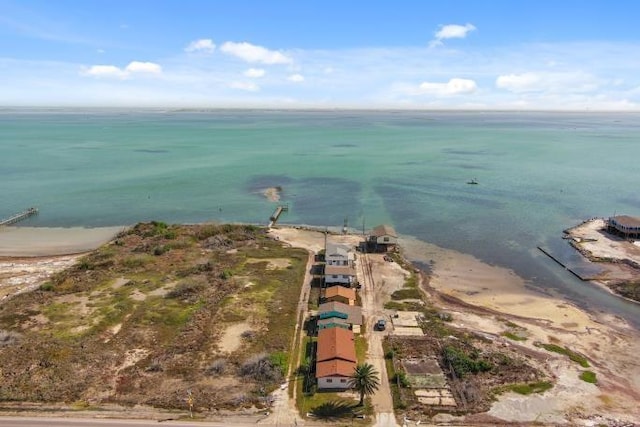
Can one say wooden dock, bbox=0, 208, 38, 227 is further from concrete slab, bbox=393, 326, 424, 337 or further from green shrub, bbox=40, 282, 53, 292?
concrete slab, bbox=393, 326, 424, 337

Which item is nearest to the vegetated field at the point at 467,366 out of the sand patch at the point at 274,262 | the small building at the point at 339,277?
the small building at the point at 339,277

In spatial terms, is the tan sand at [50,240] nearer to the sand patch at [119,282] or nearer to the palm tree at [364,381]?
the sand patch at [119,282]

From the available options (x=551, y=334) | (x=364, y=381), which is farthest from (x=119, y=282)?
(x=551, y=334)

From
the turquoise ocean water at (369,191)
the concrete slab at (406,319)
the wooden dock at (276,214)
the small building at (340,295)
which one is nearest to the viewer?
the concrete slab at (406,319)

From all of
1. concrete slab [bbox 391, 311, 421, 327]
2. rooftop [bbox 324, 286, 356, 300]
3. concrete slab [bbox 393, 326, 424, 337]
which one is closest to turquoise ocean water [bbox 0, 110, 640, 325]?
concrete slab [bbox 391, 311, 421, 327]

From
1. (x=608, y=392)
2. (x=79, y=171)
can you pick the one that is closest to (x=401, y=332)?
(x=608, y=392)

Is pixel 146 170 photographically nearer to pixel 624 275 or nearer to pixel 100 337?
pixel 100 337
